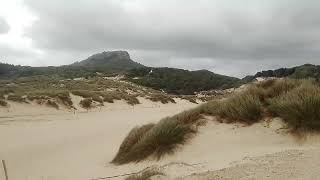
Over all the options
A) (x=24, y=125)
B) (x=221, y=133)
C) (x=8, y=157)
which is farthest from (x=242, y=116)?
(x=24, y=125)

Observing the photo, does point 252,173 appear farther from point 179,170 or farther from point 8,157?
point 8,157

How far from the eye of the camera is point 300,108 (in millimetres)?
8828

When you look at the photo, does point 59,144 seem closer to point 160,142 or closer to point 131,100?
point 160,142

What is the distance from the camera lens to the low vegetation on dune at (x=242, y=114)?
882cm

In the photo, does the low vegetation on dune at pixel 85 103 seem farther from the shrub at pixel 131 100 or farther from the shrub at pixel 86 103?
the shrub at pixel 131 100

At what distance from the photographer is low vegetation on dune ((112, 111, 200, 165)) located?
9.17 meters

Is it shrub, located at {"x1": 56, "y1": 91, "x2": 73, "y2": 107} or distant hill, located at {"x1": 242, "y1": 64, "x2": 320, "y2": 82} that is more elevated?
distant hill, located at {"x1": 242, "y1": 64, "x2": 320, "y2": 82}

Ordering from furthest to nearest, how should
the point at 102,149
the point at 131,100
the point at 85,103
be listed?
the point at 131,100, the point at 85,103, the point at 102,149

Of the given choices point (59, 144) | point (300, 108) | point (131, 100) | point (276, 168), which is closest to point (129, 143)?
point (300, 108)

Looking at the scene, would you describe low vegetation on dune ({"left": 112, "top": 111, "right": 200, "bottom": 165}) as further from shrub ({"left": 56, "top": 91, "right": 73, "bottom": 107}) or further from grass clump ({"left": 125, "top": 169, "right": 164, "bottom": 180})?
shrub ({"left": 56, "top": 91, "right": 73, "bottom": 107})

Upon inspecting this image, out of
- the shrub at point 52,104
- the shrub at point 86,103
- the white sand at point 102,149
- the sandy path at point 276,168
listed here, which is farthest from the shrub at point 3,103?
the sandy path at point 276,168

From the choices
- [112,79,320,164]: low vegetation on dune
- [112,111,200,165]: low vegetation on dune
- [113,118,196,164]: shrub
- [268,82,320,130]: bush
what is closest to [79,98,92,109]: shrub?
[112,79,320,164]: low vegetation on dune

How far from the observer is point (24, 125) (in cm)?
1717

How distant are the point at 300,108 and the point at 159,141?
2651mm
